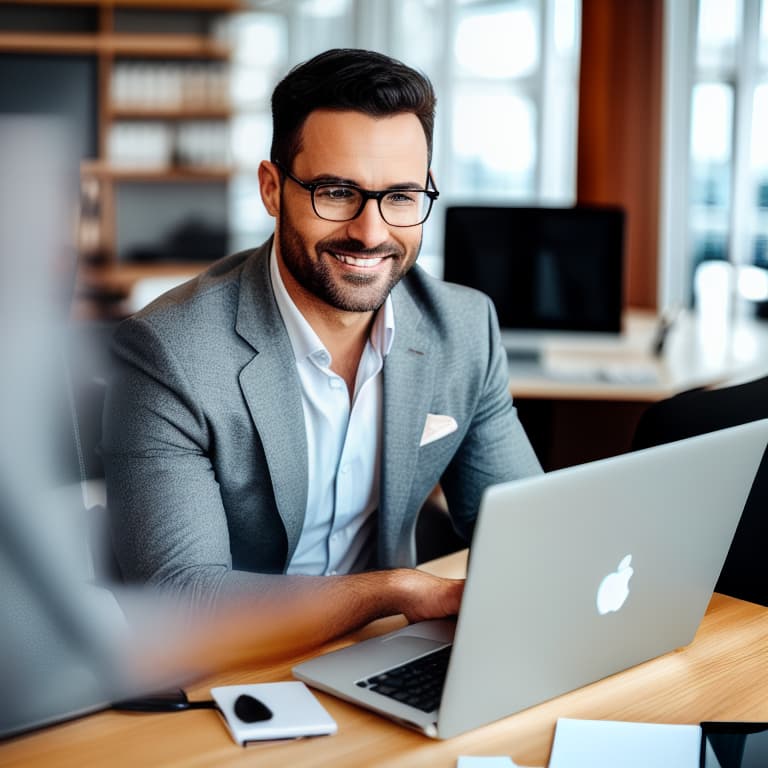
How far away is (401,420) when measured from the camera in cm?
168

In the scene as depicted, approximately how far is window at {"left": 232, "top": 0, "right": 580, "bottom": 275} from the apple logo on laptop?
5.02m

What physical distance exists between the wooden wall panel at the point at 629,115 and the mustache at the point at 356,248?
3.56m

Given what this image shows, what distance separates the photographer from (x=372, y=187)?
1563 mm

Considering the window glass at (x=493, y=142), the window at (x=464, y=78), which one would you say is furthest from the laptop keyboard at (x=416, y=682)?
the window glass at (x=493, y=142)

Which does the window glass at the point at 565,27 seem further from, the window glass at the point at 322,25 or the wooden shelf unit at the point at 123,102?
the wooden shelf unit at the point at 123,102

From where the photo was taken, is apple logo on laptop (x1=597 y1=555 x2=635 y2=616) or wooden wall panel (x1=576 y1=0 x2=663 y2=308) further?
wooden wall panel (x1=576 y1=0 x2=663 y2=308)

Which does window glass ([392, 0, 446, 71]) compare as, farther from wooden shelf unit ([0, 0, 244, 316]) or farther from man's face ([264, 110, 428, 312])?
man's face ([264, 110, 428, 312])

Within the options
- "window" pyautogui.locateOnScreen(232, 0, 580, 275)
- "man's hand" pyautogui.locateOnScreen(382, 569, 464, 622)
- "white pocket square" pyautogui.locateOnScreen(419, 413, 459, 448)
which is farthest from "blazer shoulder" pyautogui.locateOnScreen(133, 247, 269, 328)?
"window" pyautogui.locateOnScreen(232, 0, 580, 275)

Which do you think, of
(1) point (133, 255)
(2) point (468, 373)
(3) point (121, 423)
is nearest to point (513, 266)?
(2) point (468, 373)

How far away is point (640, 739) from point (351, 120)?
3.10ft

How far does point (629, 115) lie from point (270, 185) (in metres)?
3.70

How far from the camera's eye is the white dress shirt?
65.3 inches

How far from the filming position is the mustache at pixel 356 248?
62.7 inches

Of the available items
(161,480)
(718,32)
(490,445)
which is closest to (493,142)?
(718,32)
